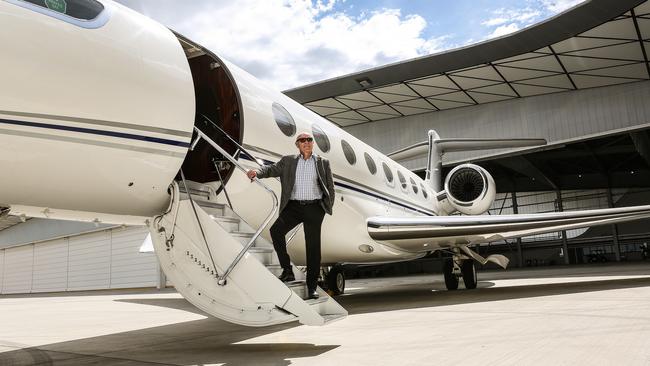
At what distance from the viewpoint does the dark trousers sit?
16.1ft

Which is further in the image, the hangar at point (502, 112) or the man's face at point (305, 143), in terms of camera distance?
the hangar at point (502, 112)

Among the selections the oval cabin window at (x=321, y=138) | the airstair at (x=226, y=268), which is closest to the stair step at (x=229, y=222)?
the airstair at (x=226, y=268)

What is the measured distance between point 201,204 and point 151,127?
3.19 ft

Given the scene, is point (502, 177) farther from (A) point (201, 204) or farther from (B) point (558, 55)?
(A) point (201, 204)

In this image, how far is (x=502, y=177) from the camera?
42406mm

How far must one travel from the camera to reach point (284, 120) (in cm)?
710

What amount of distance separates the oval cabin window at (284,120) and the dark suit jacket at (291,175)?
6.22 feet

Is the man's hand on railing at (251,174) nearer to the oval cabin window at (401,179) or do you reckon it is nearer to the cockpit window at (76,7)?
the cockpit window at (76,7)

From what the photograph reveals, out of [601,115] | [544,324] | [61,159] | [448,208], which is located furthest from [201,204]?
[601,115]

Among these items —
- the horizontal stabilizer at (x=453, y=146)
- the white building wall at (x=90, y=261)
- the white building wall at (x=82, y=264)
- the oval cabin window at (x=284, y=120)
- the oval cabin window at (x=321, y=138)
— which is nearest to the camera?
the oval cabin window at (x=284, y=120)

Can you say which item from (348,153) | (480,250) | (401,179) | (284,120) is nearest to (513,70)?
(401,179)

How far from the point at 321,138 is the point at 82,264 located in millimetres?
30672

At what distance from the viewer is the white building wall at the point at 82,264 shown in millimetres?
30595

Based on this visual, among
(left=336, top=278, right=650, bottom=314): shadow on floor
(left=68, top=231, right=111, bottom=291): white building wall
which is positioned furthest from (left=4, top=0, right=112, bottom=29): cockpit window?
(left=68, top=231, right=111, bottom=291): white building wall
